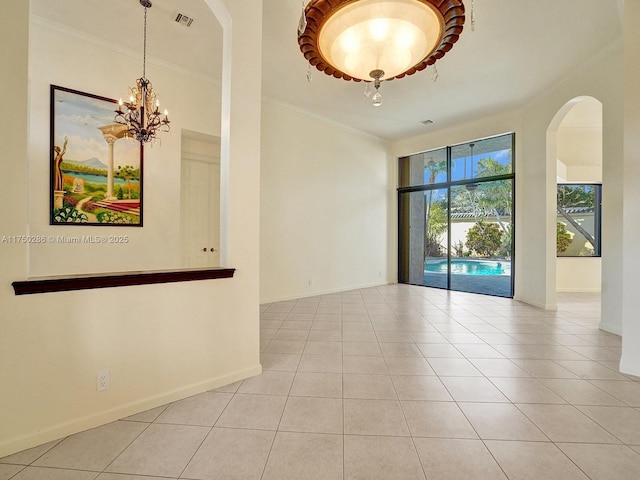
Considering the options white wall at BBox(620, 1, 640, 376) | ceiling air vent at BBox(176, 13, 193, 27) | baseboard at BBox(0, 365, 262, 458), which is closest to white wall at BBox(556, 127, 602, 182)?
white wall at BBox(620, 1, 640, 376)

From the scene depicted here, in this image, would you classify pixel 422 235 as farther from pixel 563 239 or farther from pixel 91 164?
pixel 91 164

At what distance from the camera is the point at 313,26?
1814 mm

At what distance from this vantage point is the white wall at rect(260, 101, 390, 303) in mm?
5086

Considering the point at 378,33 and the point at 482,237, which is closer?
the point at 378,33

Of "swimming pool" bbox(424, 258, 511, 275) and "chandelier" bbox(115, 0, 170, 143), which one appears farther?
"swimming pool" bbox(424, 258, 511, 275)

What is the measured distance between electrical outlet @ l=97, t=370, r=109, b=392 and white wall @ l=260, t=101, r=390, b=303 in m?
3.12

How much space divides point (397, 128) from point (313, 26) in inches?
200

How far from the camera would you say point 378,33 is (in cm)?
178

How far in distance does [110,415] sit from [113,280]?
0.88m

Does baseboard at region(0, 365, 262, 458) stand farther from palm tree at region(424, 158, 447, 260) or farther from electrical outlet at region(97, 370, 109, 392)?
palm tree at region(424, 158, 447, 260)

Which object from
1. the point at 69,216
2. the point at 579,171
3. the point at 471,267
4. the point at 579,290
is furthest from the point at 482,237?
the point at 69,216

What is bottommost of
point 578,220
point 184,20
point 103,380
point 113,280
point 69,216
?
point 103,380

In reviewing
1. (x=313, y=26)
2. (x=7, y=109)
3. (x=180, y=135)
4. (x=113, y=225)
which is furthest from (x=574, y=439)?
(x=180, y=135)

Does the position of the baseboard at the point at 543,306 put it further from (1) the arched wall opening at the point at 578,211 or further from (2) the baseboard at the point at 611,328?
(1) the arched wall opening at the point at 578,211
